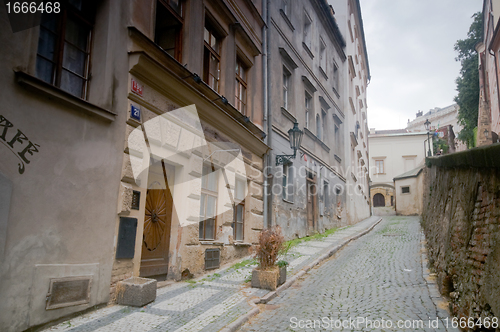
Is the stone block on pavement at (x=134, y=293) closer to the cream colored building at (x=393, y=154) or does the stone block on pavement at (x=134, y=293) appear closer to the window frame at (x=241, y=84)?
the window frame at (x=241, y=84)

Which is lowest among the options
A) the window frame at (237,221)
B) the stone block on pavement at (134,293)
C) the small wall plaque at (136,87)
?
the stone block on pavement at (134,293)

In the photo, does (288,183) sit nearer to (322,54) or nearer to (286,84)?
(286,84)

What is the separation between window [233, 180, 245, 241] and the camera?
992 cm

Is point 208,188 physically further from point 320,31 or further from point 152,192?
point 320,31

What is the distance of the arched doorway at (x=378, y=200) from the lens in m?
49.4

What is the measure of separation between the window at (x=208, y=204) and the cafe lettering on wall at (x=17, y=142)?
14.1 ft

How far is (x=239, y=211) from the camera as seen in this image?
10.2 meters

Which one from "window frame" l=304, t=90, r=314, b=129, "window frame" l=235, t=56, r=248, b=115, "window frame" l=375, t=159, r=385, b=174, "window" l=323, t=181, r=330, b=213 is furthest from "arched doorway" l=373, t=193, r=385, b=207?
"window frame" l=235, t=56, r=248, b=115

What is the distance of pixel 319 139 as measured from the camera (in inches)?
662

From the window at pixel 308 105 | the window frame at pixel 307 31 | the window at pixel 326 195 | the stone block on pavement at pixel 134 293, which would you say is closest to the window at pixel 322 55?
the window frame at pixel 307 31

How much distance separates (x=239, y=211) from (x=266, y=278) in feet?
11.2

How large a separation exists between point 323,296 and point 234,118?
4793 mm

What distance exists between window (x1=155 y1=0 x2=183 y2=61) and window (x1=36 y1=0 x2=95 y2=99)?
196 centimetres

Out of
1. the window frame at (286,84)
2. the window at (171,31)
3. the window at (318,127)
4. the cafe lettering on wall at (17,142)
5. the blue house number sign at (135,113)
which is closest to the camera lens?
the cafe lettering on wall at (17,142)
